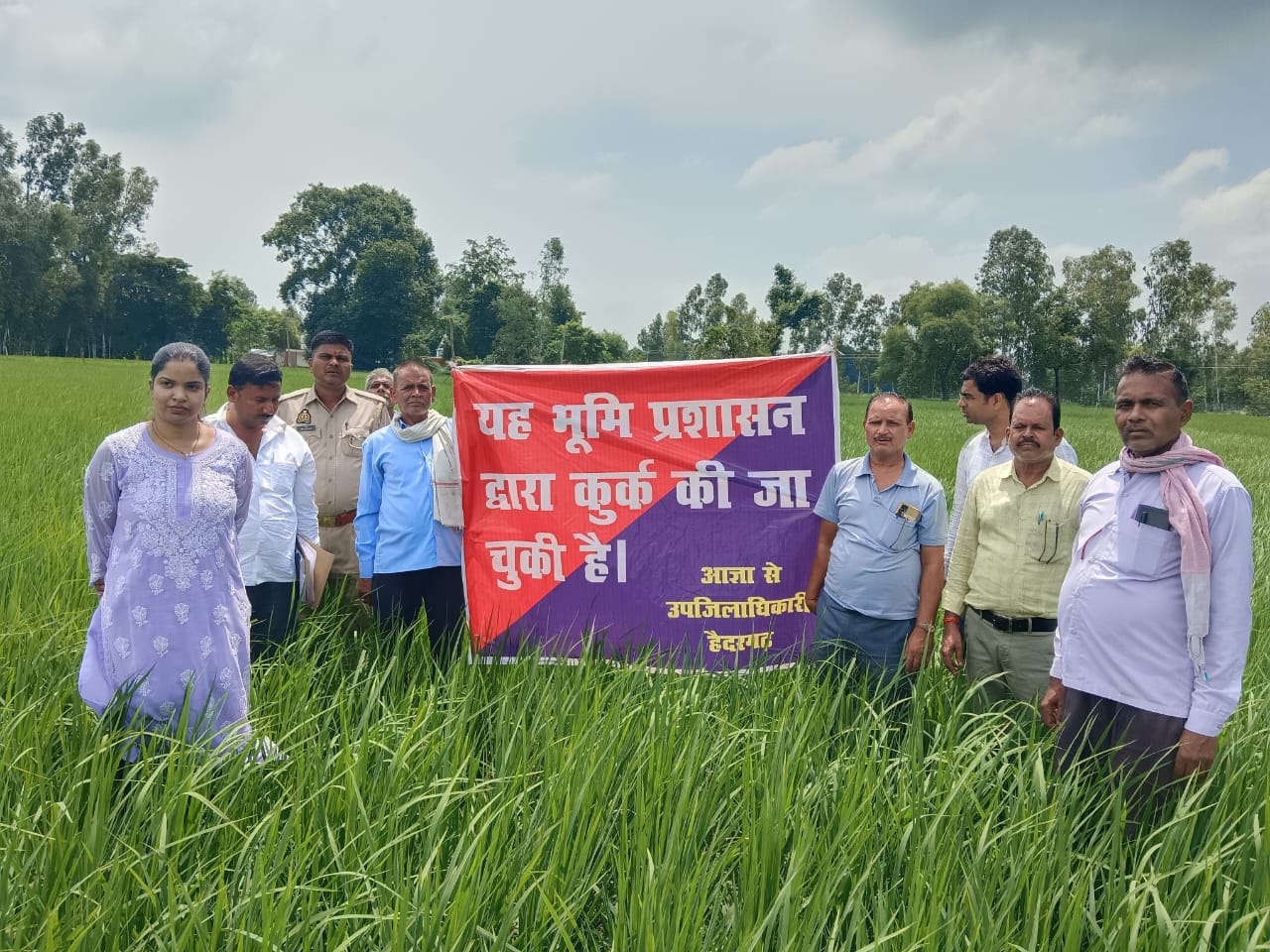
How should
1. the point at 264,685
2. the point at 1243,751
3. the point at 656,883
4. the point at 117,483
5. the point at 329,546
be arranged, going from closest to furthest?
the point at 656,883, the point at 117,483, the point at 1243,751, the point at 264,685, the point at 329,546

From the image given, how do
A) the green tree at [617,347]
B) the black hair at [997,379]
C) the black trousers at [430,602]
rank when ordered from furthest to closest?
the green tree at [617,347], the black trousers at [430,602], the black hair at [997,379]

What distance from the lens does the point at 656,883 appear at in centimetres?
174

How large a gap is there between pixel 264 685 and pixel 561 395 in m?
1.65

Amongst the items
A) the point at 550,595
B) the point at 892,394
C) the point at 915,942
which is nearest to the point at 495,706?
the point at 550,595

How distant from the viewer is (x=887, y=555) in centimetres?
299

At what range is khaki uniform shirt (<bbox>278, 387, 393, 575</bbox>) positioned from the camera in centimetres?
384

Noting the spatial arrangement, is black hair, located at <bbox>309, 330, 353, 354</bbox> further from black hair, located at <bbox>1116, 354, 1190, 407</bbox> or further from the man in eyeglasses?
black hair, located at <bbox>1116, 354, 1190, 407</bbox>

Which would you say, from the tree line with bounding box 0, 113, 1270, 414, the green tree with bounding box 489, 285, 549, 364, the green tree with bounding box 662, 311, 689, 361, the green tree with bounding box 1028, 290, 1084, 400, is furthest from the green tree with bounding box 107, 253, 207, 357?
the green tree with bounding box 1028, 290, 1084, 400

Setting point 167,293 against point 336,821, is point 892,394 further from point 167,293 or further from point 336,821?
point 167,293

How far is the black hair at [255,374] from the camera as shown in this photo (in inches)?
116

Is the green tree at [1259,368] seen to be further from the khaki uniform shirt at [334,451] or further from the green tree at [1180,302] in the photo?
the khaki uniform shirt at [334,451]

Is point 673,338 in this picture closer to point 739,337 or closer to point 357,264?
point 357,264

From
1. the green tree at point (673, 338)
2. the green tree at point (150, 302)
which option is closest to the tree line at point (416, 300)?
the green tree at point (150, 302)

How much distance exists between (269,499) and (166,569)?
35.6 inches
